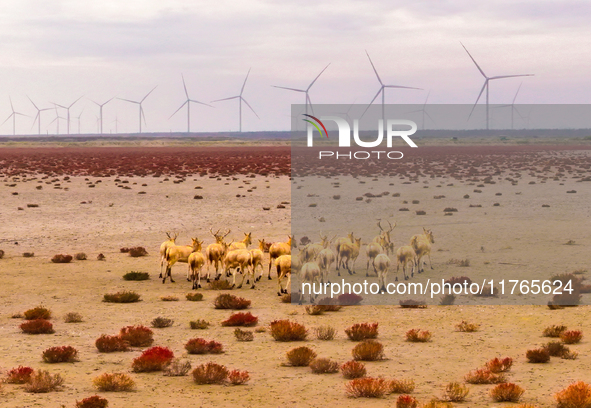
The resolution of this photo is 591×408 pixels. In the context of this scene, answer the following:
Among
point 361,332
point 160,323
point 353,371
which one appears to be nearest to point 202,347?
point 160,323

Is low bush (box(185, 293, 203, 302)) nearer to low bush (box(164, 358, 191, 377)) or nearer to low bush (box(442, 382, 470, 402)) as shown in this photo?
low bush (box(164, 358, 191, 377))

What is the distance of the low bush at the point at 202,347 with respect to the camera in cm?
1445

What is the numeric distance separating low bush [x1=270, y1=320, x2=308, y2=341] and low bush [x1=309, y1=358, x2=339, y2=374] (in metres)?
2.17

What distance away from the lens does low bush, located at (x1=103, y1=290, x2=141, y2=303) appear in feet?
64.4

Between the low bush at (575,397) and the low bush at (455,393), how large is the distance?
1394 millimetres

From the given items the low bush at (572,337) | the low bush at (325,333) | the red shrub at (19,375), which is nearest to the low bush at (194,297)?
the low bush at (325,333)

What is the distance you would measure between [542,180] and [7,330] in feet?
186

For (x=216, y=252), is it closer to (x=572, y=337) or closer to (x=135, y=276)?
(x=135, y=276)

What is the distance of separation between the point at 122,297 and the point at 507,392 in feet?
37.6

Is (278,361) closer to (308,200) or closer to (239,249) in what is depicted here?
(239,249)

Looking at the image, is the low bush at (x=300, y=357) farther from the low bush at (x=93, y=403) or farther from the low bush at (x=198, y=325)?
the low bush at (x=93, y=403)

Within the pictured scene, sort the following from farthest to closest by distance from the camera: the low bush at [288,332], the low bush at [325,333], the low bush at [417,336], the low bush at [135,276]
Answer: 1. the low bush at [135,276]
2. the low bush at [325,333]
3. the low bush at [288,332]
4. the low bush at [417,336]

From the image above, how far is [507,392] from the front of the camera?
11.4 metres

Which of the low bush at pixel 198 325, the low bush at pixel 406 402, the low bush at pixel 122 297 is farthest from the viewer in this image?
the low bush at pixel 122 297
